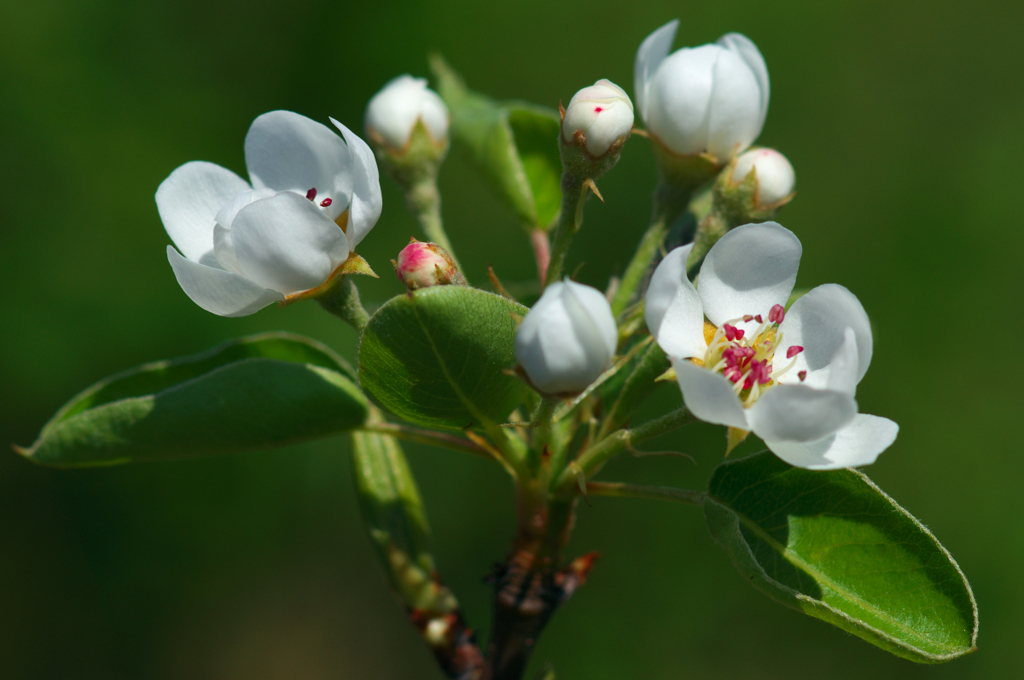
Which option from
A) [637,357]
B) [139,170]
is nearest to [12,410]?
[139,170]

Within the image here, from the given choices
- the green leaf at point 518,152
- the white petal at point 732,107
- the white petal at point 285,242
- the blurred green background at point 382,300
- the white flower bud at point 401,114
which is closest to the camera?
the white petal at point 285,242

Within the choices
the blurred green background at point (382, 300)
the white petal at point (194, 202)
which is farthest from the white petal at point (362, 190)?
the blurred green background at point (382, 300)

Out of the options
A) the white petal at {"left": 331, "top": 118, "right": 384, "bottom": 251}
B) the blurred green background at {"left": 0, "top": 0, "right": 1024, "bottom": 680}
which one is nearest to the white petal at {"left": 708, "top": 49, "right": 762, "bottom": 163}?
the white petal at {"left": 331, "top": 118, "right": 384, "bottom": 251}

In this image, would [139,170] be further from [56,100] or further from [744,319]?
[744,319]

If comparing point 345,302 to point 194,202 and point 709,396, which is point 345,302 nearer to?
point 194,202

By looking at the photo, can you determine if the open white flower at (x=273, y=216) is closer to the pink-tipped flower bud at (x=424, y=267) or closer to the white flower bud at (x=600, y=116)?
the pink-tipped flower bud at (x=424, y=267)

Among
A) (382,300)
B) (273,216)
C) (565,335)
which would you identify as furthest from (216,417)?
(382,300)
